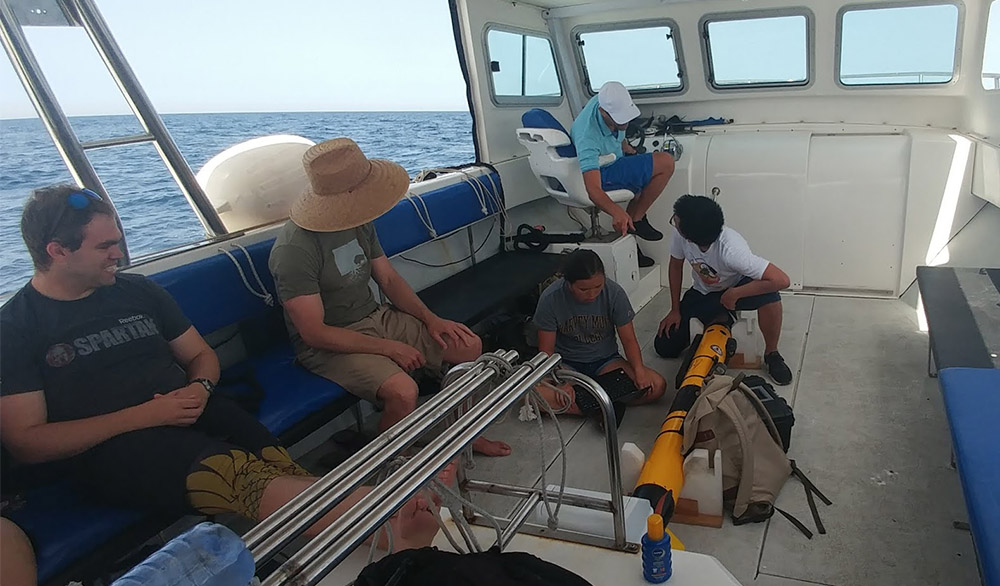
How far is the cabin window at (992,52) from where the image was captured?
11.4ft

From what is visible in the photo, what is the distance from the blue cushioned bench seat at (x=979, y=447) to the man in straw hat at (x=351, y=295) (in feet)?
5.13

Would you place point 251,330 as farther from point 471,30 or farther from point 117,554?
point 471,30

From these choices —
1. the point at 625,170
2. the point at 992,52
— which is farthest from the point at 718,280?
the point at 992,52

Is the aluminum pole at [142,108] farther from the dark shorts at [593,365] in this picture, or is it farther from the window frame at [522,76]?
the window frame at [522,76]

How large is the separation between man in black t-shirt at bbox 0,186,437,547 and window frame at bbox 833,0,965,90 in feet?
13.2

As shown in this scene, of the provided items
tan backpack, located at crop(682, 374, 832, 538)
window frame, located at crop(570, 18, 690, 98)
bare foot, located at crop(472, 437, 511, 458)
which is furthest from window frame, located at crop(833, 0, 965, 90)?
bare foot, located at crop(472, 437, 511, 458)

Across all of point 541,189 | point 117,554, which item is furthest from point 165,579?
point 541,189

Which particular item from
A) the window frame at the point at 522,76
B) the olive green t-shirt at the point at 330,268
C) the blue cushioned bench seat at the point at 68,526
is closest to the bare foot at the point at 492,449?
the olive green t-shirt at the point at 330,268

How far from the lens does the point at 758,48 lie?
4387 mm

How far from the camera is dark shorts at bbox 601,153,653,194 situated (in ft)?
13.5

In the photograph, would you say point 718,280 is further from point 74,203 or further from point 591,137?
point 74,203

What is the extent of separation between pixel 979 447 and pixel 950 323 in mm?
973

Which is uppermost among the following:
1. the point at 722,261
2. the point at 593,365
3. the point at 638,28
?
the point at 638,28

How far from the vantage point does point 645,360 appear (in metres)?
3.43
